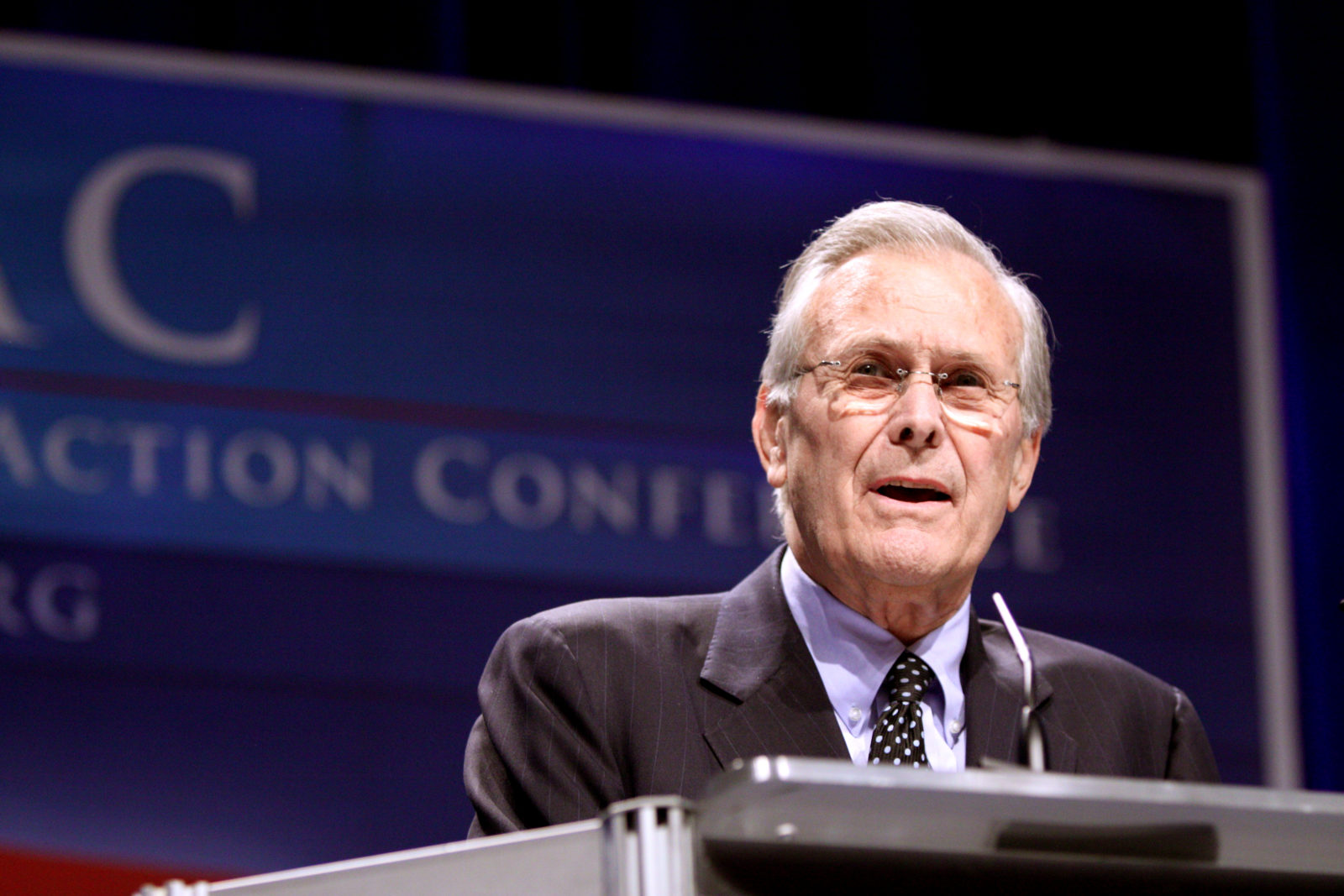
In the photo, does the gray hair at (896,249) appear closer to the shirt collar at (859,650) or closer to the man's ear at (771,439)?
the man's ear at (771,439)

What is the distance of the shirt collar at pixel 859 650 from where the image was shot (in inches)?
66.4

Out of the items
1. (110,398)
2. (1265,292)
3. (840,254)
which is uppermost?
(1265,292)

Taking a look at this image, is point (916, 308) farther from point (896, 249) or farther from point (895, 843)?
point (895, 843)

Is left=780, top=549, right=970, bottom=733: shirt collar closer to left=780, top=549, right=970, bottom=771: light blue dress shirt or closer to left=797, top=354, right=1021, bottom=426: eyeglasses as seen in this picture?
left=780, top=549, right=970, bottom=771: light blue dress shirt

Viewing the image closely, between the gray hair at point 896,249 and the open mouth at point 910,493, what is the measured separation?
0.18 metres

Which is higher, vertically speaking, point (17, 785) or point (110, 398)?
point (110, 398)

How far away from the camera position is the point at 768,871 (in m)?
0.89

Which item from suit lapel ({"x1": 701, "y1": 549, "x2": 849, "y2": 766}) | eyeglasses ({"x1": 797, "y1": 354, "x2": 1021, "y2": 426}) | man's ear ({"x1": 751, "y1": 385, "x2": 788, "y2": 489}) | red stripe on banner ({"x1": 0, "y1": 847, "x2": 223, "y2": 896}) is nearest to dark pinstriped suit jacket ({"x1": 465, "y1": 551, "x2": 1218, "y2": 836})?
suit lapel ({"x1": 701, "y1": 549, "x2": 849, "y2": 766})

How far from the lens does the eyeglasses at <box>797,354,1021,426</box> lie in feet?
5.83

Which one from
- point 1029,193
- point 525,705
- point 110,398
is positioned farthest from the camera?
point 1029,193

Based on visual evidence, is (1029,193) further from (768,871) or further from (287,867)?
(768,871)

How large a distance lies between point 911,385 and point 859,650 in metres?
0.28

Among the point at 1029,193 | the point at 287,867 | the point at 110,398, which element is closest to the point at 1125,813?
the point at 287,867

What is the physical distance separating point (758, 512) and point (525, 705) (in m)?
1.51
